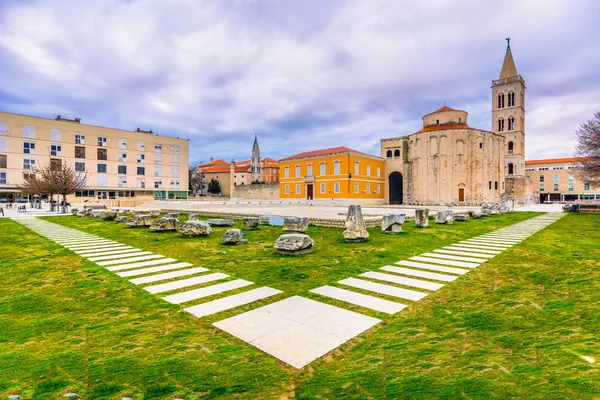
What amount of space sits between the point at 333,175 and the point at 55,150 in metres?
42.9

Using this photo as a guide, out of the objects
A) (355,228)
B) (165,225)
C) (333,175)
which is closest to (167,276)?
(355,228)

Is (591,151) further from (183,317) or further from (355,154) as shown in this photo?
(183,317)

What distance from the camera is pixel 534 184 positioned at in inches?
3063

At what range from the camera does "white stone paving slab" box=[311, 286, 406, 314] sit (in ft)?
13.0

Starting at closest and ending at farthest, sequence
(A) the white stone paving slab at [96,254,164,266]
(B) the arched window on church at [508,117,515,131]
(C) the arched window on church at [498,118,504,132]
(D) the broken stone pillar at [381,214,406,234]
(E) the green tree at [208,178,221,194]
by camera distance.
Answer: (A) the white stone paving slab at [96,254,164,266] < (D) the broken stone pillar at [381,214,406,234] < (B) the arched window on church at [508,117,515,131] < (C) the arched window on church at [498,118,504,132] < (E) the green tree at [208,178,221,194]

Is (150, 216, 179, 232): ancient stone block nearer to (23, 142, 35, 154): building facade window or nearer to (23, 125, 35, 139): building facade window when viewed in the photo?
(23, 142, 35, 154): building facade window

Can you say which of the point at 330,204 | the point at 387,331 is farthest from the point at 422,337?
the point at 330,204

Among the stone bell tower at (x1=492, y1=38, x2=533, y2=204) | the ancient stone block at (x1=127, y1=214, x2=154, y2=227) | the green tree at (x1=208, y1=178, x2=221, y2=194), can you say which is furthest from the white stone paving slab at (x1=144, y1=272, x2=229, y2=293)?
the green tree at (x1=208, y1=178, x2=221, y2=194)

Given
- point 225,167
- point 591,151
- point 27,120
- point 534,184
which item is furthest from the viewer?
point 225,167

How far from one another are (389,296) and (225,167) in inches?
3342

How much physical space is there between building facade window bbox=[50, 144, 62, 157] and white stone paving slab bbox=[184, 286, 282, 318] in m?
57.0

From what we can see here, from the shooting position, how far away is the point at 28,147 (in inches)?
1780

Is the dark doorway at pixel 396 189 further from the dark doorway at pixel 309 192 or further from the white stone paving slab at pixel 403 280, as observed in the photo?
the white stone paving slab at pixel 403 280

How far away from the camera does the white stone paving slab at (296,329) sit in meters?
2.87
